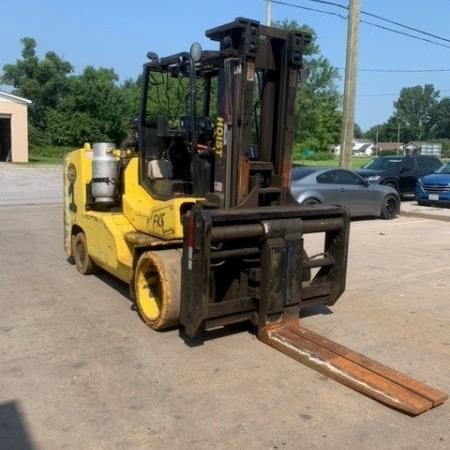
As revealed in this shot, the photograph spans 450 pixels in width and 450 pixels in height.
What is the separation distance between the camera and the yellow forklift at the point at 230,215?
4719 millimetres

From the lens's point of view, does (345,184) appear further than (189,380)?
Yes

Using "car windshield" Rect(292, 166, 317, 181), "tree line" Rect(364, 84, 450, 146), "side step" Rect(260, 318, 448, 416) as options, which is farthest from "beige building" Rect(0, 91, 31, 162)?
"tree line" Rect(364, 84, 450, 146)

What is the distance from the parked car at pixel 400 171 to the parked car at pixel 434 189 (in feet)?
2.44

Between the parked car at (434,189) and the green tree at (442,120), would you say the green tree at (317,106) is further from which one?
the green tree at (442,120)

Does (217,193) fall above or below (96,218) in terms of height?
above

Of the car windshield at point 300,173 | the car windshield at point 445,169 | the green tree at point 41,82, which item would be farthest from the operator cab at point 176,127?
the green tree at point 41,82

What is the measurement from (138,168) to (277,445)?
3854mm

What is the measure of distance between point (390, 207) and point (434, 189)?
335 centimetres

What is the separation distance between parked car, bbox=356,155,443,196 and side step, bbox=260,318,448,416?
44.3ft

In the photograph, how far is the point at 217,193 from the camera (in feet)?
17.6

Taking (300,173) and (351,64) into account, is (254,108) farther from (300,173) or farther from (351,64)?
(351,64)

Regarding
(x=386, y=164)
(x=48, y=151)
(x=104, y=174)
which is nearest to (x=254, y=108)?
(x=104, y=174)

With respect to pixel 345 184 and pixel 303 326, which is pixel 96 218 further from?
pixel 345 184

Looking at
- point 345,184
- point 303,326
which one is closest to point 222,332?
point 303,326
